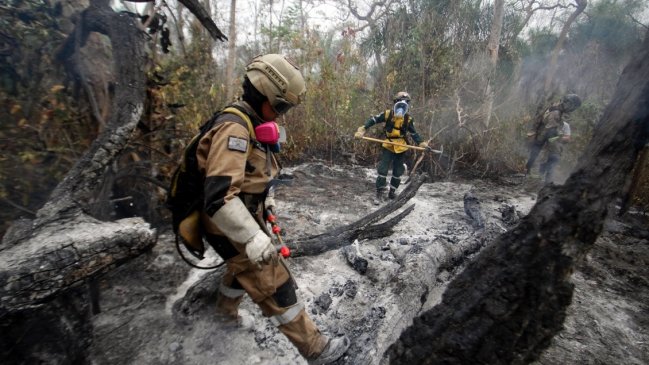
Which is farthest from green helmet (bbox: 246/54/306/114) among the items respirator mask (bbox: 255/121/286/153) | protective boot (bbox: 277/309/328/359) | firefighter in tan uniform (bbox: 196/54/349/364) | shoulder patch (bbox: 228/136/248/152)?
protective boot (bbox: 277/309/328/359)

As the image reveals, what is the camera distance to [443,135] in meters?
7.74

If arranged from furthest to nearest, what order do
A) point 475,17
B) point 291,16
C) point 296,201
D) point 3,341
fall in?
point 475,17
point 291,16
point 296,201
point 3,341

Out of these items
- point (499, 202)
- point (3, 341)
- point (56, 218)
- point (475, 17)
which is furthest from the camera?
point (475, 17)

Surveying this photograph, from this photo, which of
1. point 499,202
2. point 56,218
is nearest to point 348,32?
point 499,202

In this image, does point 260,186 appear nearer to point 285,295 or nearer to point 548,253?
point 285,295

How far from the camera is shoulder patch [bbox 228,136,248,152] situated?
154 centimetres

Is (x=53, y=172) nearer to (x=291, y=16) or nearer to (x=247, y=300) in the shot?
(x=247, y=300)

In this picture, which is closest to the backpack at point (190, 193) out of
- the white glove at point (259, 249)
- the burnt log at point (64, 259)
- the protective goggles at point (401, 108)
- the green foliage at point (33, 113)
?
the burnt log at point (64, 259)

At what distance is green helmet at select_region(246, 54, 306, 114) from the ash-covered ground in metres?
0.72

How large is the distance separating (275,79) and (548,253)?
1.51 metres

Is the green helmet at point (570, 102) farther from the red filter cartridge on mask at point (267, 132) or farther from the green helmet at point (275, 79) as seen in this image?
the red filter cartridge on mask at point (267, 132)

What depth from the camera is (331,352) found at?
1918 millimetres

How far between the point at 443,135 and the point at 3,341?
26.0ft

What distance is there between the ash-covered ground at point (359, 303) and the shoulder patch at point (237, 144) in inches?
32.0
